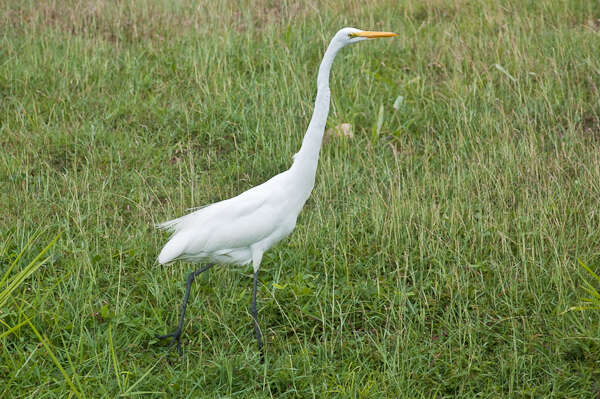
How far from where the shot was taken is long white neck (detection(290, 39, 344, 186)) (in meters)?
3.33

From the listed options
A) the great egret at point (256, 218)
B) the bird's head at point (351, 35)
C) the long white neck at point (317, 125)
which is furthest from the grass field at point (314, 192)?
the bird's head at point (351, 35)

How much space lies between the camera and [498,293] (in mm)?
3605

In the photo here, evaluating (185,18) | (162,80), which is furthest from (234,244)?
(185,18)

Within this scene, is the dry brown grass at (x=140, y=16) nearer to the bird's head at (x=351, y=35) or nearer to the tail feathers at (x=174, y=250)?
the bird's head at (x=351, y=35)

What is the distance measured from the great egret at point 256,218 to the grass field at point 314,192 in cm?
32

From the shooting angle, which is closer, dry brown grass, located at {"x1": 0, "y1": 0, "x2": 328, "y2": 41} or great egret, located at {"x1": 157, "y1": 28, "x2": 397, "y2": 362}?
great egret, located at {"x1": 157, "y1": 28, "x2": 397, "y2": 362}

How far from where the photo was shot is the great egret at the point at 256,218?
3.35 meters

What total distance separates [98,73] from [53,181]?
1733 mm

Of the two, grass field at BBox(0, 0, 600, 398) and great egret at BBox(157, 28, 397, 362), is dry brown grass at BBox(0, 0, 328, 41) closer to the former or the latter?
grass field at BBox(0, 0, 600, 398)

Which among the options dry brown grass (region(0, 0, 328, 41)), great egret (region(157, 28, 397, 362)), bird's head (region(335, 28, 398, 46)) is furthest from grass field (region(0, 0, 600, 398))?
bird's head (region(335, 28, 398, 46))

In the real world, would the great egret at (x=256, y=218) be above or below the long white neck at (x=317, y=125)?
below

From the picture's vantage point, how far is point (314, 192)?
4691 mm

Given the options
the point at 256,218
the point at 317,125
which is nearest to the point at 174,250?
the point at 256,218

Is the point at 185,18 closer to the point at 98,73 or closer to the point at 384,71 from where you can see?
the point at 98,73
